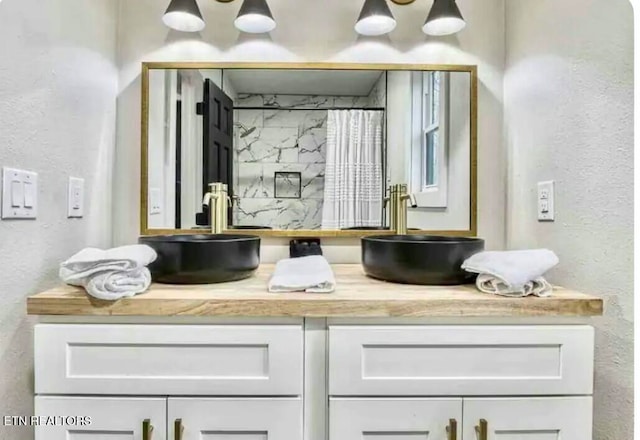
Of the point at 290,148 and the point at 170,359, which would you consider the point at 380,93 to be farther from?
the point at 170,359

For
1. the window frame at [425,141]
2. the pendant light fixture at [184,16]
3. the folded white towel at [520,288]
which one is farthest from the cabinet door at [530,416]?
the pendant light fixture at [184,16]

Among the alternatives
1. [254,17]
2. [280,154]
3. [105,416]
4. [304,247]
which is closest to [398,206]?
[304,247]

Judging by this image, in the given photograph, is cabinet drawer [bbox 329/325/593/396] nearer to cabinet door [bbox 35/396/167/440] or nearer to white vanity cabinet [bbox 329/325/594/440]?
white vanity cabinet [bbox 329/325/594/440]

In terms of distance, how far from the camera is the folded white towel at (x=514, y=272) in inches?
37.0

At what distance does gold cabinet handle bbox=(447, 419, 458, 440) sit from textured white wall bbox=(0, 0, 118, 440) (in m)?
1.04

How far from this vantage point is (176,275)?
1.04m

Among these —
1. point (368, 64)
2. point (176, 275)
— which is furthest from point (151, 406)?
point (368, 64)

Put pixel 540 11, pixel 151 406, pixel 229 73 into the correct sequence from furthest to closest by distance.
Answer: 1. pixel 229 73
2. pixel 540 11
3. pixel 151 406

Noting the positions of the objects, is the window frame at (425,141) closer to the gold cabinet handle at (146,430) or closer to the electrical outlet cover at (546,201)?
the electrical outlet cover at (546,201)

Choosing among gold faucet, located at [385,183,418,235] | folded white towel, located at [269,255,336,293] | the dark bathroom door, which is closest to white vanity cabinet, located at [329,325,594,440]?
folded white towel, located at [269,255,336,293]

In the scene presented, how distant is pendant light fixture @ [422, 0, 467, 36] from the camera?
144 centimetres

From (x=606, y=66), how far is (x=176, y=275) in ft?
3.95

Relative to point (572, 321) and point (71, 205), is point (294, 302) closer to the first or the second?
point (572, 321)

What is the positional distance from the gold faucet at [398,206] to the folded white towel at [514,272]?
461mm
